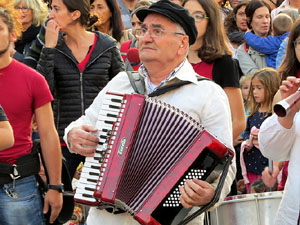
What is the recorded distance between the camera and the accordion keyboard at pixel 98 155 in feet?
15.0

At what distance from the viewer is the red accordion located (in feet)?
14.7

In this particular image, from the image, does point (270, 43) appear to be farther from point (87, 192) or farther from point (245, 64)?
point (87, 192)

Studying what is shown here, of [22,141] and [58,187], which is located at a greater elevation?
[22,141]

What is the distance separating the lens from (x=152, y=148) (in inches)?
181

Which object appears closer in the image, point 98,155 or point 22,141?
point 98,155

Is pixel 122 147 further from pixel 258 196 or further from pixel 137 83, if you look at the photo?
pixel 258 196

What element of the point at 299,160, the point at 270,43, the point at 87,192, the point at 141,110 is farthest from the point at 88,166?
the point at 270,43

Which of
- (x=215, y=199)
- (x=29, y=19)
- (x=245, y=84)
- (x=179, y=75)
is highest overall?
(x=179, y=75)

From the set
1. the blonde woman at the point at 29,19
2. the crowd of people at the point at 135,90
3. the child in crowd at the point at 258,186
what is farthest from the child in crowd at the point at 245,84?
the blonde woman at the point at 29,19

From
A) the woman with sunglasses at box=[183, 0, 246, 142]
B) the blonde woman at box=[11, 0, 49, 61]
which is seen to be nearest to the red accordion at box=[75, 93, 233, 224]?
the woman with sunglasses at box=[183, 0, 246, 142]

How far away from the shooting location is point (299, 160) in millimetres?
4648

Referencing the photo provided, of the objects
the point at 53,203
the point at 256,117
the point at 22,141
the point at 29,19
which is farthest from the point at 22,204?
the point at 29,19

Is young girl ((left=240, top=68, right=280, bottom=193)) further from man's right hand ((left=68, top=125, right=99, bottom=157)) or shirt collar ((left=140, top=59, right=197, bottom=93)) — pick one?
man's right hand ((left=68, top=125, right=99, bottom=157))

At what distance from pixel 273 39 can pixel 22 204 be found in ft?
18.6
